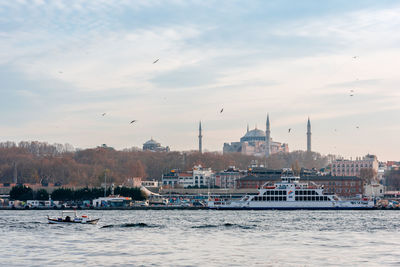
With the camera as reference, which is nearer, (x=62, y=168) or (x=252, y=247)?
(x=252, y=247)

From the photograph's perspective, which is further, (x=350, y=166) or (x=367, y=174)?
(x=350, y=166)

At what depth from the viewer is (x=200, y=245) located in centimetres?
4512

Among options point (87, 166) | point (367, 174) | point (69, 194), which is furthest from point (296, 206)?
point (367, 174)

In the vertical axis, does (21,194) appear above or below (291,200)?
above

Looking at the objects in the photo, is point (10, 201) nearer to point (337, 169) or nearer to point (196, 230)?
point (196, 230)

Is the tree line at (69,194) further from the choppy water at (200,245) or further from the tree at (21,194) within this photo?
Result: the choppy water at (200,245)

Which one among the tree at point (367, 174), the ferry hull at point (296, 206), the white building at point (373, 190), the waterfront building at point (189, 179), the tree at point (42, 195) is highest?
the tree at point (367, 174)

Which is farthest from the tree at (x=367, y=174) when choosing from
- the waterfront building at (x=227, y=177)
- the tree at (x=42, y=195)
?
the tree at (x=42, y=195)

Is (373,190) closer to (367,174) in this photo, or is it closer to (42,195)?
(367,174)

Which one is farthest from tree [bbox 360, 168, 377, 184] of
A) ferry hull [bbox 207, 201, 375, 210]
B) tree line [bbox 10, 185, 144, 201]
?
ferry hull [bbox 207, 201, 375, 210]

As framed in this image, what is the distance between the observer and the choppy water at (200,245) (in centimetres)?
3781

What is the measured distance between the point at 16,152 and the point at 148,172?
32.0 m

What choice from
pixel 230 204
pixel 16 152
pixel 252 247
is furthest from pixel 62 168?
→ pixel 252 247

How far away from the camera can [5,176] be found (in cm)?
16538
